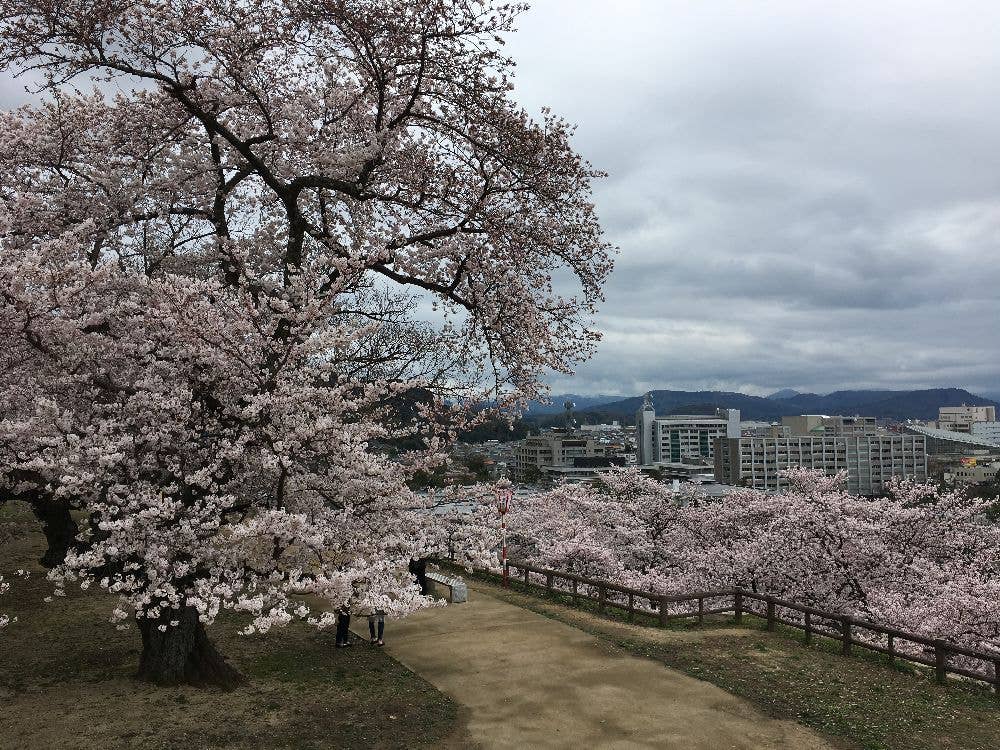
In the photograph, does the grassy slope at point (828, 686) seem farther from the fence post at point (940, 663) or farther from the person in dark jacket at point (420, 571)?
the person in dark jacket at point (420, 571)

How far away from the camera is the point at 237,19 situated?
11.6 metres

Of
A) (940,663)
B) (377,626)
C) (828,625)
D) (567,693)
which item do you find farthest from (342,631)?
(828,625)

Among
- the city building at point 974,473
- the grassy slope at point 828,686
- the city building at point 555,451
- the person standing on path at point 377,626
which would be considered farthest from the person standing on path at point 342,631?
the city building at point 555,451

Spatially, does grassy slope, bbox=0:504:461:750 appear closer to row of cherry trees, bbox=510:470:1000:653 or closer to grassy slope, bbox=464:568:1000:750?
grassy slope, bbox=464:568:1000:750

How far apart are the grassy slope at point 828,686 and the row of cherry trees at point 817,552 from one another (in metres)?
5.79

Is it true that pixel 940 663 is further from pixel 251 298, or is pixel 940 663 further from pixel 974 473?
pixel 974 473

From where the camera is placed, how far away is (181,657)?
9938 mm

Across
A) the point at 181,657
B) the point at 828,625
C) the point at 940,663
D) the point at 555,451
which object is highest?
the point at 181,657

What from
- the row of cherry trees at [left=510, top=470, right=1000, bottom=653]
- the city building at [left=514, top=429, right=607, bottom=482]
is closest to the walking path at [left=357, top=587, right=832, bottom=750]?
the row of cherry trees at [left=510, top=470, right=1000, bottom=653]

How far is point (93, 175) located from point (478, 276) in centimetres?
703

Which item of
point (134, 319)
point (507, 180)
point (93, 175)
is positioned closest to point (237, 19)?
point (93, 175)

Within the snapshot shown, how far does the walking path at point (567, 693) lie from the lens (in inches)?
352

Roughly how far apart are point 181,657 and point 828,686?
10607 millimetres

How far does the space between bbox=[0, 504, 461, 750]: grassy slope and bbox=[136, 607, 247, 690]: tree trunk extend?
0.24 meters
